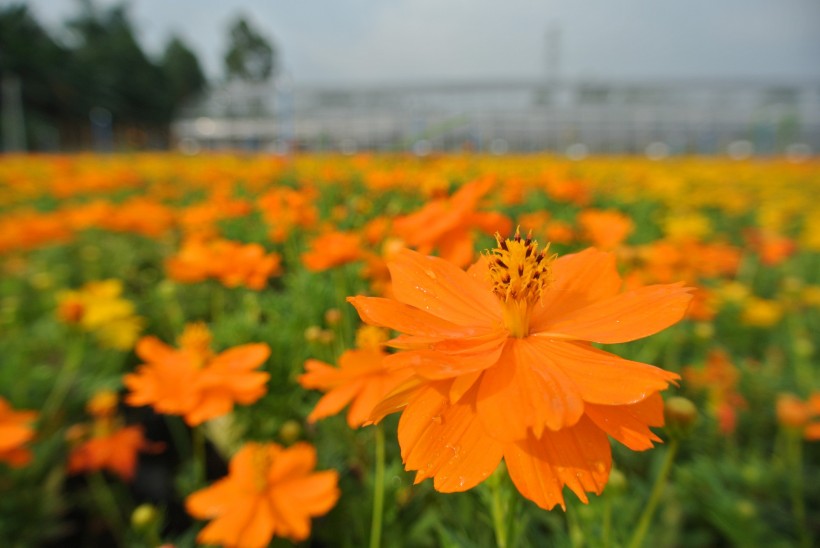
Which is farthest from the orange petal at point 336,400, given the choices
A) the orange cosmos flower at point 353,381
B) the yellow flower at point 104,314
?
the yellow flower at point 104,314

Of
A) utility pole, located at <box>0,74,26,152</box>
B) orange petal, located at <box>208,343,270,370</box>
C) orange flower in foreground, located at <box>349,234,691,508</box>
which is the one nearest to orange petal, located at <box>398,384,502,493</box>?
orange flower in foreground, located at <box>349,234,691,508</box>

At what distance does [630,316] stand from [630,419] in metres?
0.05

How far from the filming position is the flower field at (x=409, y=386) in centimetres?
21

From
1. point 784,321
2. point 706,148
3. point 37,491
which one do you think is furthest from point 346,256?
point 706,148

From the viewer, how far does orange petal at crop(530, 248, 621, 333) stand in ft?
0.89

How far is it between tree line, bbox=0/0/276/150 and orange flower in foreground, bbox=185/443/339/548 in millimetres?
10217

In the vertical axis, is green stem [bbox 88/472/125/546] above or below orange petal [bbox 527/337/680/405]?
below

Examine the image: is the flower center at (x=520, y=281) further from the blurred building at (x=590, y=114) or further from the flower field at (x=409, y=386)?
the blurred building at (x=590, y=114)

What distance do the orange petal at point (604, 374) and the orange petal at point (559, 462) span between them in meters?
0.02

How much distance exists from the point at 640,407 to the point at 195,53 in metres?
28.6

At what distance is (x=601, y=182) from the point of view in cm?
220

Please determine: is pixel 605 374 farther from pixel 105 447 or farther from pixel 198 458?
pixel 105 447

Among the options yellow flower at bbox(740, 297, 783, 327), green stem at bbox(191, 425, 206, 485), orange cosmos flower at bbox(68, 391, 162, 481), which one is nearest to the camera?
green stem at bbox(191, 425, 206, 485)

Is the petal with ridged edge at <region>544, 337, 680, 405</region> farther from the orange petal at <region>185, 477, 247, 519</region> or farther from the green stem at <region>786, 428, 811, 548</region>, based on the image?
the green stem at <region>786, 428, 811, 548</region>
